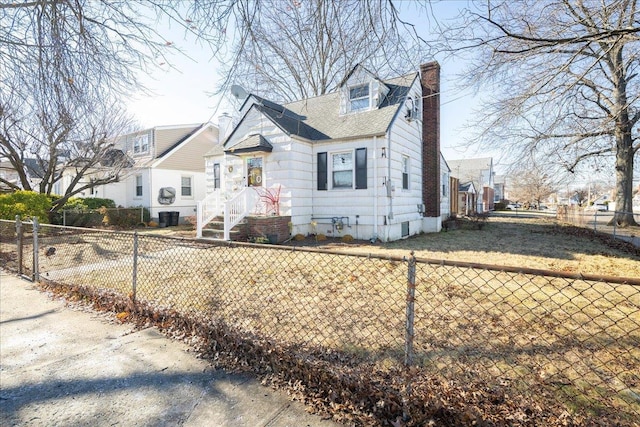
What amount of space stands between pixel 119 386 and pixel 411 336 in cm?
242

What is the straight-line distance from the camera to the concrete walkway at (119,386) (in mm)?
2293

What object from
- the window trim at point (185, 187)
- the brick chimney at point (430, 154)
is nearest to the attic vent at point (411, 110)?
the brick chimney at point (430, 154)

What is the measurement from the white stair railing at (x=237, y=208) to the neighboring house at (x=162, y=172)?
9.63 meters

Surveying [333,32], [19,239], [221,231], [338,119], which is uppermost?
[338,119]

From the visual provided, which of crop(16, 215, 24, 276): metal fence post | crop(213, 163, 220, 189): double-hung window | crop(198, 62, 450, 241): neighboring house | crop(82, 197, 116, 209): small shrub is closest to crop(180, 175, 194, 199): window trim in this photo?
crop(82, 197, 116, 209): small shrub

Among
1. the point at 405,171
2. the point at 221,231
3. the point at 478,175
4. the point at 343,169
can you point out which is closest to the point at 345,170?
the point at 343,169

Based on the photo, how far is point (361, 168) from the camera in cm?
1110

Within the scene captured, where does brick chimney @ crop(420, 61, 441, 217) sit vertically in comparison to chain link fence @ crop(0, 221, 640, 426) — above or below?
above

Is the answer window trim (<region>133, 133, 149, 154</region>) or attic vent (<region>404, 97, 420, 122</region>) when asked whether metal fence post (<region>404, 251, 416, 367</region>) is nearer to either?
attic vent (<region>404, 97, 420, 122</region>)

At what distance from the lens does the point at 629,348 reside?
3.20 meters

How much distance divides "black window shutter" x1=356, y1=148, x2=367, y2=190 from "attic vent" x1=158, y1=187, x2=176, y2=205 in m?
12.6

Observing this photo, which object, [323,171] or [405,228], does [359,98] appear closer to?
[323,171]

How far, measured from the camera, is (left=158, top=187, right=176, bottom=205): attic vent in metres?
18.4

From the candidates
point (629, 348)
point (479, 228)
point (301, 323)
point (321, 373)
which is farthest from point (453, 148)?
point (479, 228)
